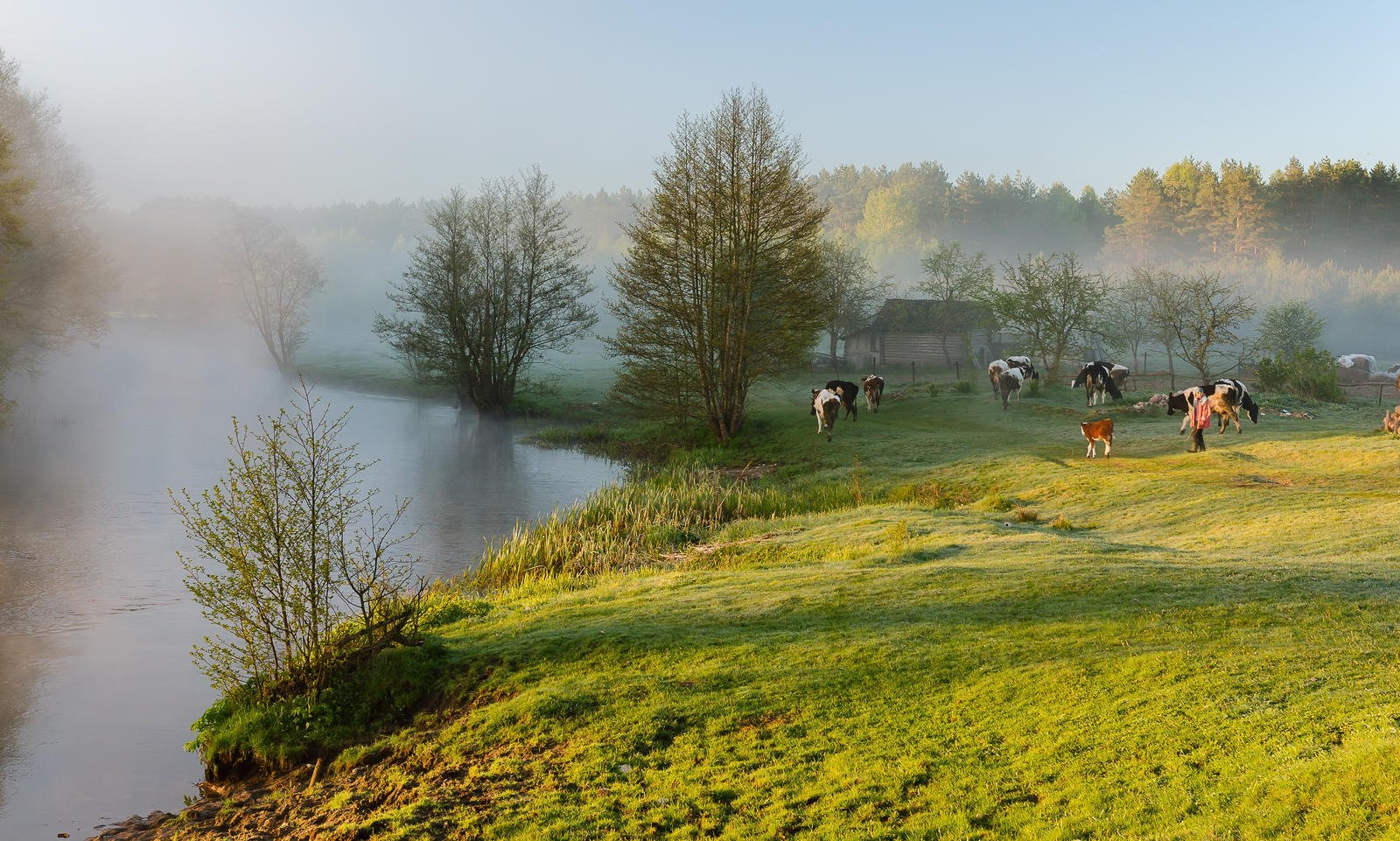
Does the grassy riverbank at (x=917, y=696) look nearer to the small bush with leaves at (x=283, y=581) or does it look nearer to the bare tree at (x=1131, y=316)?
the small bush with leaves at (x=283, y=581)

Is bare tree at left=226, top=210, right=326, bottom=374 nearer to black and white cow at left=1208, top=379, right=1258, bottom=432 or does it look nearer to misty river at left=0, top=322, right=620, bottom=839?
misty river at left=0, top=322, right=620, bottom=839

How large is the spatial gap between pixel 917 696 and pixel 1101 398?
36624 mm

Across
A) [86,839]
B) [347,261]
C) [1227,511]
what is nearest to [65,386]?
[86,839]

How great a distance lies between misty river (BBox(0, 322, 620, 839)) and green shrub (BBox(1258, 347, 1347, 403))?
30.6 metres

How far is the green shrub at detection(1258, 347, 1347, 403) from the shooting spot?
4225cm

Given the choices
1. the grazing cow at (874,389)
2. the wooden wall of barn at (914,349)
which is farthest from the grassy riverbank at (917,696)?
the wooden wall of barn at (914,349)

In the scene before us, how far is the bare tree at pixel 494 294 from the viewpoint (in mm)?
60094

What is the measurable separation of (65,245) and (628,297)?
26.5m

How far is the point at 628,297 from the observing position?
41.9m

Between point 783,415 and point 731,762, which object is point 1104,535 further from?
point 783,415

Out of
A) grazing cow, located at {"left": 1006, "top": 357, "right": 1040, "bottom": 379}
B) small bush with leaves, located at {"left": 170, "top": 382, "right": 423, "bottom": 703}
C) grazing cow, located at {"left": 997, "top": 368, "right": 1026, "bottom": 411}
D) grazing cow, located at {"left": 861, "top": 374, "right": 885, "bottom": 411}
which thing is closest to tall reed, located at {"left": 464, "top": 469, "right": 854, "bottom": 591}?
small bush with leaves, located at {"left": 170, "top": 382, "right": 423, "bottom": 703}

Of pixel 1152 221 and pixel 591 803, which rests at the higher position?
pixel 1152 221

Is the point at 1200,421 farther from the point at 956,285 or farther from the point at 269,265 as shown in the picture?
the point at 269,265

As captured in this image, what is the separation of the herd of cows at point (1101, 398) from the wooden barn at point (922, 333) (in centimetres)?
2108
